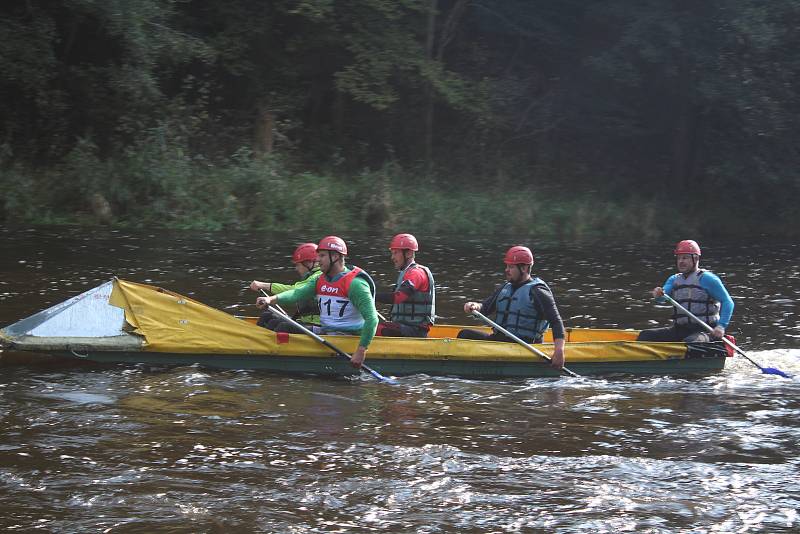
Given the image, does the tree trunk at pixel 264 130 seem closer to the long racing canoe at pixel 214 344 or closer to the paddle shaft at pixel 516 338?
the long racing canoe at pixel 214 344

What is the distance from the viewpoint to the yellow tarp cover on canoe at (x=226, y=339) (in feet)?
32.3

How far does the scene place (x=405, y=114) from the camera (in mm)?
29062

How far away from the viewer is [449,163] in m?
28.7

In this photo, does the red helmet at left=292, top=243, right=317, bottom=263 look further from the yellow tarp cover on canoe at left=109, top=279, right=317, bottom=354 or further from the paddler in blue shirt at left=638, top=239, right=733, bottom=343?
the paddler in blue shirt at left=638, top=239, right=733, bottom=343

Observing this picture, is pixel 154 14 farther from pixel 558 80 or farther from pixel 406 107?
pixel 558 80

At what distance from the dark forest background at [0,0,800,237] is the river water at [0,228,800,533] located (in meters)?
11.0

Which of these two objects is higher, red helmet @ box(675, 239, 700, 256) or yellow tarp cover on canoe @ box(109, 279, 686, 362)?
red helmet @ box(675, 239, 700, 256)

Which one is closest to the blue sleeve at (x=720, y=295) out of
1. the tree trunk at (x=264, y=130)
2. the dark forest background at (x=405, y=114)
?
the dark forest background at (x=405, y=114)

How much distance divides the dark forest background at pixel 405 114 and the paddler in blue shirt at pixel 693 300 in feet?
41.8

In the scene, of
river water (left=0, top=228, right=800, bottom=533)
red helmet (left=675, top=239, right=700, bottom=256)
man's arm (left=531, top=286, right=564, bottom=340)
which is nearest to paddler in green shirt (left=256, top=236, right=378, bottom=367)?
river water (left=0, top=228, right=800, bottom=533)

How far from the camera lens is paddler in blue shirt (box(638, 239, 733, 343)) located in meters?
11.0

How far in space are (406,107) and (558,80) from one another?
15.9 ft

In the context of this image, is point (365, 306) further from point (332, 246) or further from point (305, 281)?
point (305, 281)

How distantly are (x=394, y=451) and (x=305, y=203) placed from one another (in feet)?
52.6
